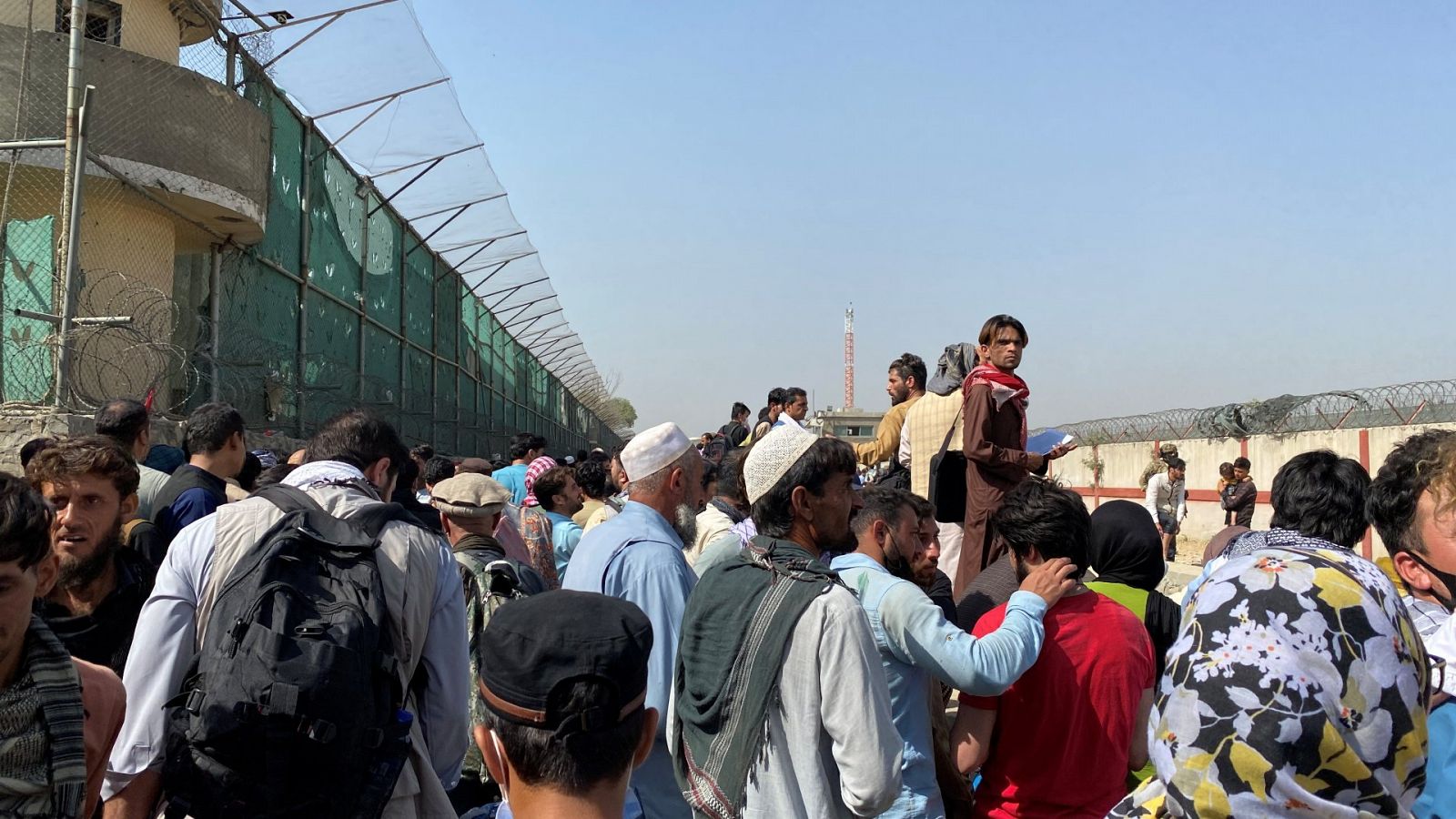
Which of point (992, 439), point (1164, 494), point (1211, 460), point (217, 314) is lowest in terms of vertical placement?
point (1164, 494)

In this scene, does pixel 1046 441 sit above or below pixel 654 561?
above

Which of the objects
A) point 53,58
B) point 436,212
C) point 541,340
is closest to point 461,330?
point 436,212

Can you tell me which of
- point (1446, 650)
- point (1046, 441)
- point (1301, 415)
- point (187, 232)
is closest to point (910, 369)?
point (1046, 441)

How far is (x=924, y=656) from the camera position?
2.83m

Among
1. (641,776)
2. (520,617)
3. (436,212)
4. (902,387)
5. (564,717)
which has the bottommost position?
(641,776)

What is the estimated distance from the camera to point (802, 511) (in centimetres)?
284

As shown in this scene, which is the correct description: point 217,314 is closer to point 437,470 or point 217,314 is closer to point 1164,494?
point 437,470

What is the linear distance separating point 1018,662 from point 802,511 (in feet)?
2.33

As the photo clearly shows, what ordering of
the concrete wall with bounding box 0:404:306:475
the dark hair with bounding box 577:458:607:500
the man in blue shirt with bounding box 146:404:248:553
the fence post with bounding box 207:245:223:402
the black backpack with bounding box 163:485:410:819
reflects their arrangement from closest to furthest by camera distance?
the black backpack with bounding box 163:485:410:819, the man in blue shirt with bounding box 146:404:248:553, the dark hair with bounding box 577:458:607:500, the concrete wall with bounding box 0:404:306:475, the fence post with bounding box 207:245:223:402

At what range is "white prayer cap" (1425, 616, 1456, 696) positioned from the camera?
6.53 ft

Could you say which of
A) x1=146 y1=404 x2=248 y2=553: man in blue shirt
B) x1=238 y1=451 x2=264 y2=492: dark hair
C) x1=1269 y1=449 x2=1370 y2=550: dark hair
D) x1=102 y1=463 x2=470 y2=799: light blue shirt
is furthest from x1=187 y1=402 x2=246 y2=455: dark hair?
x1=1269 y1=449 x2=1370 y2=550: dark hair

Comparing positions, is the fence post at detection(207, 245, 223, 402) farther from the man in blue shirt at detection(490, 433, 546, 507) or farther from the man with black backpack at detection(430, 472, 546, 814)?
the man with black backpack at detection(430, 472, 546, 814)

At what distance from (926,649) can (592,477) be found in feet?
12.3

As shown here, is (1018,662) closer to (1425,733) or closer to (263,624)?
(1425,733)
